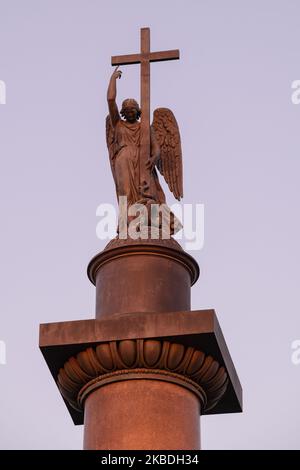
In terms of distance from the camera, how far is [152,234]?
63.9 feet

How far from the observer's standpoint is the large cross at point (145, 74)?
810 inches

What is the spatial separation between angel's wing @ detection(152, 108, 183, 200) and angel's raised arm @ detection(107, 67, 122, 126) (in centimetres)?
81

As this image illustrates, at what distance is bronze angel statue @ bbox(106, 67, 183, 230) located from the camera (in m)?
20.4

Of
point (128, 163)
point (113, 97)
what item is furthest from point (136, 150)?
point (113, 97)

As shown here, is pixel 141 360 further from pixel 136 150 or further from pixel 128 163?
pixel 136 150

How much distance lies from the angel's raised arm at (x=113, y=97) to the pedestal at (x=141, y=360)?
260 centimetres

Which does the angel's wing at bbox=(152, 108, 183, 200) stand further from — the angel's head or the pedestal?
the pedestal

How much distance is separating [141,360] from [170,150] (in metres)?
4.63

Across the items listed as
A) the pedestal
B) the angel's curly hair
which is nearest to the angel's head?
the angel's curly hair

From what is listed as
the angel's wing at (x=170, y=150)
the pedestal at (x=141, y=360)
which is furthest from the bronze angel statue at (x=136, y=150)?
the pedestal at (x=141, y=360)

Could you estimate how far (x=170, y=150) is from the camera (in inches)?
852

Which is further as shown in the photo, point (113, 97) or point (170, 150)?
point (170, 150)

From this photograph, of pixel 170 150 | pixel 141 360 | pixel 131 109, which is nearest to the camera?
pixel 141 360

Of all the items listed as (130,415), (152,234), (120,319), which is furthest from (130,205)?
(130,415)
